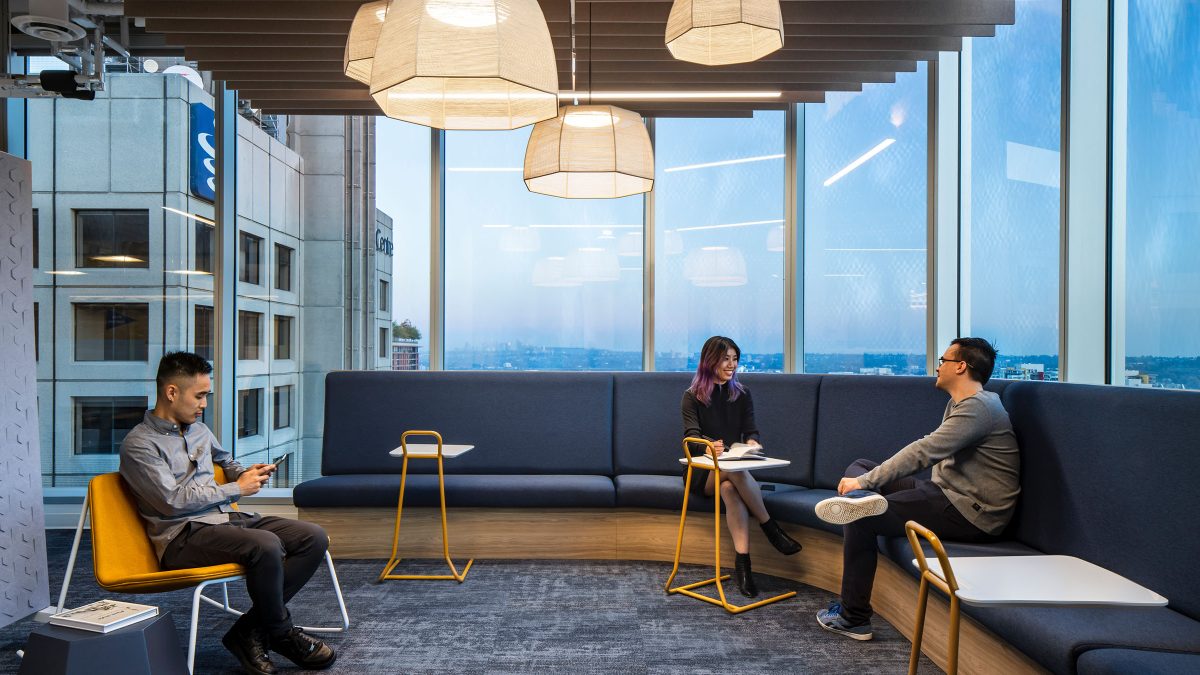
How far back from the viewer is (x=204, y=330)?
601 centimetres

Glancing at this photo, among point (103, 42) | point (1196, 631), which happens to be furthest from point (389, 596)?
point (103, 42)

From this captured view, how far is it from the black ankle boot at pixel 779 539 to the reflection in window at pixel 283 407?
163 inches

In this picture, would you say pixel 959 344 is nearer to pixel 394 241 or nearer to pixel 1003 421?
pixel 1003 421

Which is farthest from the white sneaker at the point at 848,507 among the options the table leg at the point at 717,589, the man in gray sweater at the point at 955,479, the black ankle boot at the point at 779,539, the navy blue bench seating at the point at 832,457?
the black ankle boot at the point at 779,539

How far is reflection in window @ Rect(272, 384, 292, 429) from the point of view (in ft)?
20.9

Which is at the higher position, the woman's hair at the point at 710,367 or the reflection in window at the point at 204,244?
the reflection in window at the point at 204,244

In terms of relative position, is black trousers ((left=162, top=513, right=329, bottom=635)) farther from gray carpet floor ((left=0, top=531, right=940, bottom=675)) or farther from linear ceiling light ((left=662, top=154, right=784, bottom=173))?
linear ceiling light ((left=662, top=154, right=784, bottom=173))

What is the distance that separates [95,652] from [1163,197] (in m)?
4.67

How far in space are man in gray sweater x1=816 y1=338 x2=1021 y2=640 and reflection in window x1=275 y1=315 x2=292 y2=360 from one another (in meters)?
4.76

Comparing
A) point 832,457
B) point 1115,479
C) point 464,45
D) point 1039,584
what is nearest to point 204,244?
point 464,45

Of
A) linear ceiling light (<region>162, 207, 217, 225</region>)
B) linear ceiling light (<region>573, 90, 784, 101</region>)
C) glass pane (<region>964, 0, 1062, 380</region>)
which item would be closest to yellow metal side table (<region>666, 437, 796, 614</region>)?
glass pane (<region>964, 0, 1062, 380</region>)

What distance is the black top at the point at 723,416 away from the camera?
15.8ft

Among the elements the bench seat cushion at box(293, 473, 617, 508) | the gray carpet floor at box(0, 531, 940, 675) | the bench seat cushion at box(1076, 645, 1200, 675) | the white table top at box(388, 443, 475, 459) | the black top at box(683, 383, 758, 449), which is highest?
the black top at box(683, 383, 758, 449)

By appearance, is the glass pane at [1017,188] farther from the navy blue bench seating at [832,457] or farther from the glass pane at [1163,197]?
Result: the navy blue bench seating at [832,457]
